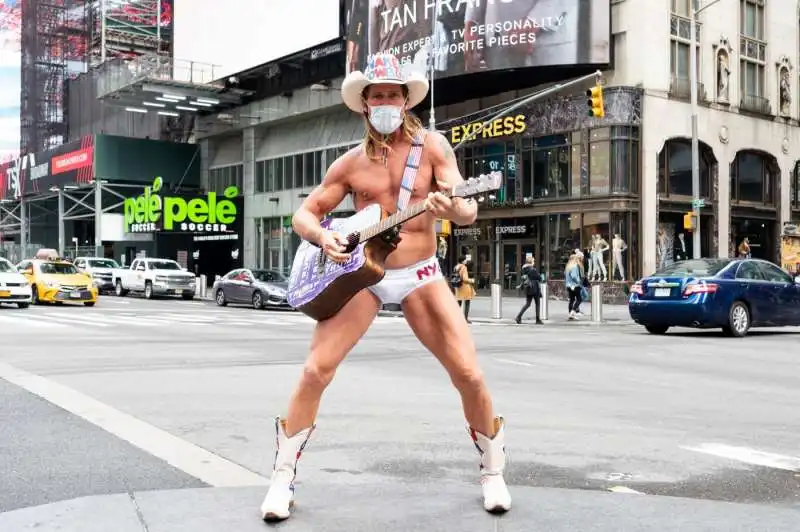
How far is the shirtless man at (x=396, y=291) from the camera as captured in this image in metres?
4.14

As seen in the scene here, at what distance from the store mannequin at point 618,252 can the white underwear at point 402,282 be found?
2858cm

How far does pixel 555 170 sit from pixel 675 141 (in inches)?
182

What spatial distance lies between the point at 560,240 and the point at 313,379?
99.7 feet

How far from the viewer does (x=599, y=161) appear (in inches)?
1265

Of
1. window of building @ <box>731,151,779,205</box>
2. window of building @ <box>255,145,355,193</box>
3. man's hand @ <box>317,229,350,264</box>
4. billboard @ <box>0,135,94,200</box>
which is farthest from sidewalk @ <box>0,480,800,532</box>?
billboard @ <box>0,135,94,200</box>

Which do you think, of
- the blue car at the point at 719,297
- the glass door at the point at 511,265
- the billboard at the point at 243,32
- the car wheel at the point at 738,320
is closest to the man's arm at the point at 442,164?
the blue car at the point at 719,297

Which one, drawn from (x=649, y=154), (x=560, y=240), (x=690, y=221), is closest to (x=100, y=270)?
(x=560, y=240)

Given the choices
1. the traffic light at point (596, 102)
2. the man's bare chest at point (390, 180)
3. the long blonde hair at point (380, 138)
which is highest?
the traffic light at point (596, 102)

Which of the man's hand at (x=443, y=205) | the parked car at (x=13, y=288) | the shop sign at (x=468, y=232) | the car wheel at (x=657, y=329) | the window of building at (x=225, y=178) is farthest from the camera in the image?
the window of building at (x=225, y=178)

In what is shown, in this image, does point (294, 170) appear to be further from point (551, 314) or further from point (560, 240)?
point (551, 314)

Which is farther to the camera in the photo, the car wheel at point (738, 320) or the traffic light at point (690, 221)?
the traffic light at point (690, 221)

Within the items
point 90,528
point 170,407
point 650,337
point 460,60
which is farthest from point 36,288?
point 90,528

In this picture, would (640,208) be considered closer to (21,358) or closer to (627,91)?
(627,91)

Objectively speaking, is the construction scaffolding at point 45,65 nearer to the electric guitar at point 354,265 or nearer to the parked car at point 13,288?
the parked car at point 13,288
